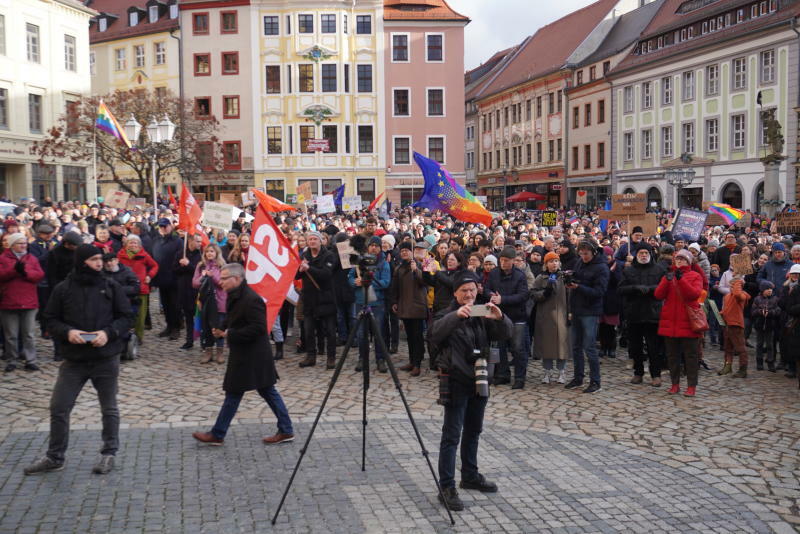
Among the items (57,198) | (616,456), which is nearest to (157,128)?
(616,456)

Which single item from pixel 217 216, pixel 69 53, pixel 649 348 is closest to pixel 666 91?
pixel 69 53

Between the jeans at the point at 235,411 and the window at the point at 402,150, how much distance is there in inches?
1774

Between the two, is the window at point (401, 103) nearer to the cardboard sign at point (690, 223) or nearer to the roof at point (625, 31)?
the roof at point (625, 31)

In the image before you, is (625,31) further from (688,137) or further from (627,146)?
(688,137)

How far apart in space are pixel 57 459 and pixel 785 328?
8.72 m

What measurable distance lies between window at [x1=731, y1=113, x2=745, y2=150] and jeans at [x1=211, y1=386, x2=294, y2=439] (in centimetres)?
4109

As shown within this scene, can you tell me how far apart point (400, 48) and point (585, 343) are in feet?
144

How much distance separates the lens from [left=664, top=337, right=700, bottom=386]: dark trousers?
959 centimetres

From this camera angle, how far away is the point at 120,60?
54156 mm

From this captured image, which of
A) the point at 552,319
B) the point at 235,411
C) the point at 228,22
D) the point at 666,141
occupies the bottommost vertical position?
the point at 235,411

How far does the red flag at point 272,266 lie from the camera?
301 inches

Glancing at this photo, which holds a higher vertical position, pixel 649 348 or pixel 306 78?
pixel 306 78

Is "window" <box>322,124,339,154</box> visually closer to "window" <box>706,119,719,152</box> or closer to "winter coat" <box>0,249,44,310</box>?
"window" <box>706,119,719,152</box>

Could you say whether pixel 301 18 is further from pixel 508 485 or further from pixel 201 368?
pixel 508 485
